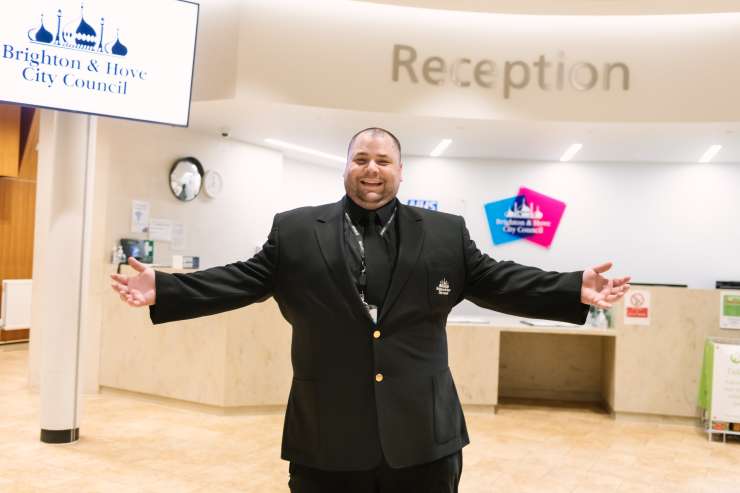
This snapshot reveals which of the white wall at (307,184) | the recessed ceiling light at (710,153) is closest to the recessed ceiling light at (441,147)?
the white wall at (307,184)

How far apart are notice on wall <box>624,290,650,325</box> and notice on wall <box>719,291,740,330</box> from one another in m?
0.61

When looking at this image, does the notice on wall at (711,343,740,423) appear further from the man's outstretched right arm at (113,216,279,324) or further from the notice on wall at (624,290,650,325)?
the man's outstretched right arm at (113,216,279,324)

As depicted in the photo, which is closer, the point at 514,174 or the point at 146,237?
the point at 146,237

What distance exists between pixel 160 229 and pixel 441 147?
3195 mm

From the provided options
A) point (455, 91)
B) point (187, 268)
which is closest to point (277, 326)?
point (187, 268)

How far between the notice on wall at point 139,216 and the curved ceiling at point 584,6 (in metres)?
3.07

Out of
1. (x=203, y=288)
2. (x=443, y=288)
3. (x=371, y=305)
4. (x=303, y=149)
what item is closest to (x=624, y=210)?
(x=303, y=149)

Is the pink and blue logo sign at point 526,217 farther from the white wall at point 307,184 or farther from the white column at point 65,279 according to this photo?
the white column at point 65,279

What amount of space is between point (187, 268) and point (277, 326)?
46.5 inches

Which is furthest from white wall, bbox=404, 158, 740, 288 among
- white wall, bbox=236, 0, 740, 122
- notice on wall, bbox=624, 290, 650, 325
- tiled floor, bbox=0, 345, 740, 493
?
tiled floor, bbox=0, 345, 740, 493

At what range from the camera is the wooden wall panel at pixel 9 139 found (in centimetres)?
883

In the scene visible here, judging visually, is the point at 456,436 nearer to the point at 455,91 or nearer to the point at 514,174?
the point at 455,91

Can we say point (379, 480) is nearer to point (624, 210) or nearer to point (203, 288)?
point (203, 288)

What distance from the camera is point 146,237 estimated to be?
6.86 metres
